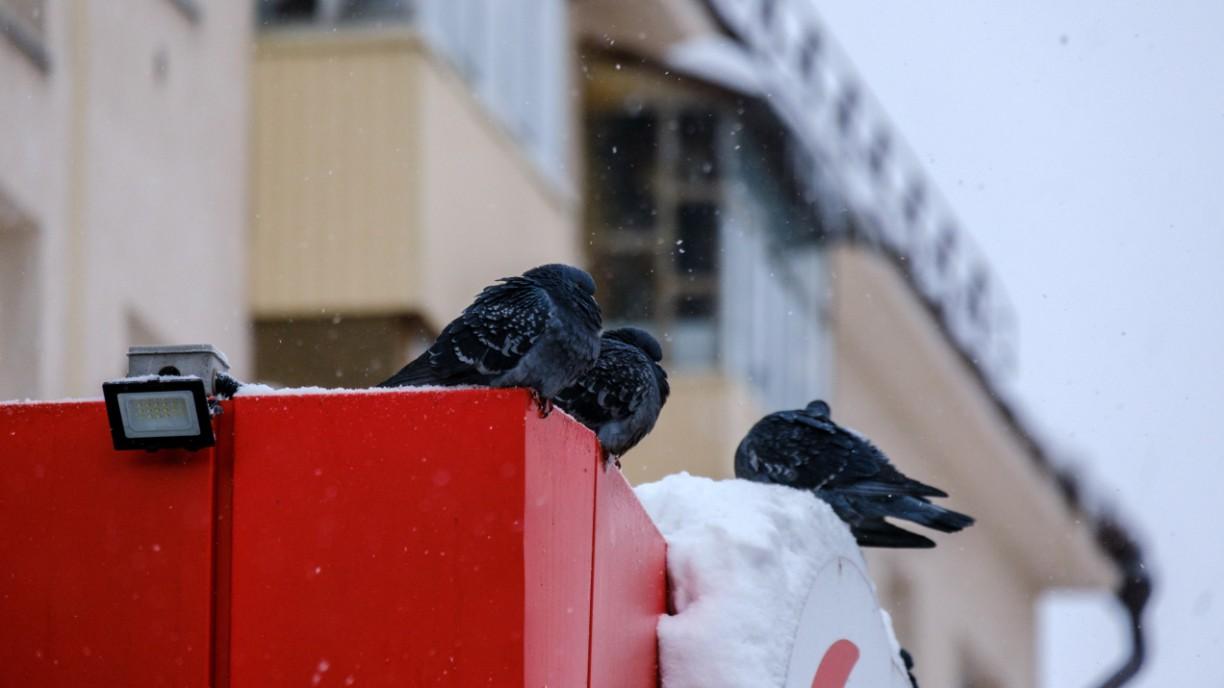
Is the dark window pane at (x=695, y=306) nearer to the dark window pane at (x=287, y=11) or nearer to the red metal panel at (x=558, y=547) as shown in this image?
the dark window pane at (x=287, y=11)

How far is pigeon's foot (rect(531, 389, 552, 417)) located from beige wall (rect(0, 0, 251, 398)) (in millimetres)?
7121

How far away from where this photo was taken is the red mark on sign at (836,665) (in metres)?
6.76

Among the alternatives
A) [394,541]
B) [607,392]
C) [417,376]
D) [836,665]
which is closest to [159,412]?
[394,541]

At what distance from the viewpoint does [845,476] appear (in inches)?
317

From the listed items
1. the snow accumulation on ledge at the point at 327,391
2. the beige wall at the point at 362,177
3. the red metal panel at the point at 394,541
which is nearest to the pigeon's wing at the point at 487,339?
the snow accumulation on ledge at the point at 327,391

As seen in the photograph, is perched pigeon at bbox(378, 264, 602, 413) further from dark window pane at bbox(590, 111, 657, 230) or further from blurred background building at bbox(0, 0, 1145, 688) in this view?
dark window pane at bbox(590, 111, 657, 230)

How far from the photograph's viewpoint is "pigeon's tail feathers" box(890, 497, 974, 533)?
806 centimetres

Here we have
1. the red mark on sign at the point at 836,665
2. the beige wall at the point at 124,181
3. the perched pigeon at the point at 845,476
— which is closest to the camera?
the red mark on sign at the point at 836,665

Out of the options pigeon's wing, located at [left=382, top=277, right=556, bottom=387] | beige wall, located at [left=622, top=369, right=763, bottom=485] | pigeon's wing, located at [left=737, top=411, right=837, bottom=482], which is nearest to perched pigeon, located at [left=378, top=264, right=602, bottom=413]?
pigeon's wing, located at [left=382, top=277, right=556, bottom=387]

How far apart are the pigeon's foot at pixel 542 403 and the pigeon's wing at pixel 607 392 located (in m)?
0.97

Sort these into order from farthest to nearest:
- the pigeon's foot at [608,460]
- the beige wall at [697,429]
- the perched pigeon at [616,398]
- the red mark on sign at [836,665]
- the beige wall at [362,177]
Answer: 1. the beige wall at [697,429]
2. the beige wall at [362,177]
3. the red mark on sign at [836,665]
4. the perched pigeon at [616,398]
5. the pigeon's foot at [608,460]

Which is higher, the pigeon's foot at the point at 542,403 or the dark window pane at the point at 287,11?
the dark window pane at the point at 287,11

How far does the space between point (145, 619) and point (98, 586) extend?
0.13 meters

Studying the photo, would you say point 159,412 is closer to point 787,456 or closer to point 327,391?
point 327,391
